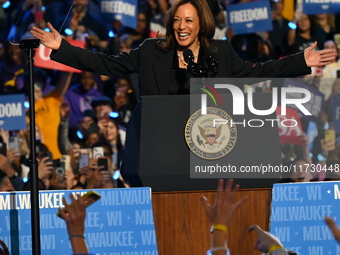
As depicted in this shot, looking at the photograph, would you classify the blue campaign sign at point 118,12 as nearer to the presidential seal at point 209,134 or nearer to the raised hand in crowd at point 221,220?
the presidential seal at point 209,134

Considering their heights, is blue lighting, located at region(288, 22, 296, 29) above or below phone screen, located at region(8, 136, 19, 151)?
above

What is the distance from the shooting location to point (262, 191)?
8.70 feet

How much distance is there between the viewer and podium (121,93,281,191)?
260 centimetres

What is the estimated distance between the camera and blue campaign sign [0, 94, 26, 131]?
5.78 metres

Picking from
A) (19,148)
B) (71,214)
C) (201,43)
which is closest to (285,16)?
(19,148)

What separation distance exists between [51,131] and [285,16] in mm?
2295

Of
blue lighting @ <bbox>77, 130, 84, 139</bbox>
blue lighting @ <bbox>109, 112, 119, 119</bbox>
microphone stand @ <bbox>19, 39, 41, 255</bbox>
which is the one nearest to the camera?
microphone stand @ <bbox>19, 39, 41, 255</bbox>

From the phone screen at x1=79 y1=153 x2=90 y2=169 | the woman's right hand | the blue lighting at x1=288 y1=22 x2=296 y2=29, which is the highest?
the blue lighting at x1=288 y1=22 x2=296 y2=29

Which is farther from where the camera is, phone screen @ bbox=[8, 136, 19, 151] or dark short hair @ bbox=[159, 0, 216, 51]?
phone screen @ bbox=[8, 136, 19, 151]

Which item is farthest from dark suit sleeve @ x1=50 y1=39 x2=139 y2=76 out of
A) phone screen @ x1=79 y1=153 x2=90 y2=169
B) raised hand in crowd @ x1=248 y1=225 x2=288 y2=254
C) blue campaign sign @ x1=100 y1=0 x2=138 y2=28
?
blue campaign sign @ x1=100 y1=0 x2=138 y2=28

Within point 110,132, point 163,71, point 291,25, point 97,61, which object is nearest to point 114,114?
point 110,132

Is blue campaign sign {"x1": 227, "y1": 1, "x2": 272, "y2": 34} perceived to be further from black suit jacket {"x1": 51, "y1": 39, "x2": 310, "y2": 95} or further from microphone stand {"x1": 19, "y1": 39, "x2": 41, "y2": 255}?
microphone stand {"x1": 19, "y1": 39, "x2": 41, "y2": 255}

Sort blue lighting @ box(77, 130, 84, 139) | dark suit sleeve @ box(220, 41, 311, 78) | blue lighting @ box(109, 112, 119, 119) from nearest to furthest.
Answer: dark suit sleeve @ box(220, 41, 311, 78)
blue lighting @ box(77, 130, 84, 139)
blue lighting @ box(109, 112, 119, 119)

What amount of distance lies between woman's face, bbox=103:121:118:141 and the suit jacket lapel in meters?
2.96
